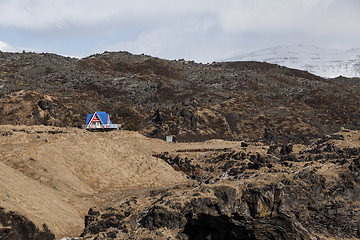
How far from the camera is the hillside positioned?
8306cm

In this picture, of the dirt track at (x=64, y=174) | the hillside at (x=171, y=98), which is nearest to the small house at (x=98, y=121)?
the hillside at (x=171, y=98)

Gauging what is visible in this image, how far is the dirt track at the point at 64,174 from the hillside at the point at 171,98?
34161mm

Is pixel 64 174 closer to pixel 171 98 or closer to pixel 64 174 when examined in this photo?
pixel 64 174

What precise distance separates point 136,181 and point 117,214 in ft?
54.7

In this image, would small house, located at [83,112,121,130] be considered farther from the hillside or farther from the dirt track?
the dirt track

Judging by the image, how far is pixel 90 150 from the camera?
116ft

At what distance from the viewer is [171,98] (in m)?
Result: 118

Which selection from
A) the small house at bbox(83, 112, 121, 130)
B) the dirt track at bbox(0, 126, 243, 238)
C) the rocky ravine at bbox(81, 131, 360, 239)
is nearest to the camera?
the rocky ravine at bbox(81, 131, 360, 239)

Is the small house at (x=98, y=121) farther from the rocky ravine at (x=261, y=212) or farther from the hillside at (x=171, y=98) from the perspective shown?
the rocky ravine at (x=261, y=212)

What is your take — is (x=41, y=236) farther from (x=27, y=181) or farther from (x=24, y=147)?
(x=24, y=147)

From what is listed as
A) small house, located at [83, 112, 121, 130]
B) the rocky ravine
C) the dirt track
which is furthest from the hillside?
the rocky ravine

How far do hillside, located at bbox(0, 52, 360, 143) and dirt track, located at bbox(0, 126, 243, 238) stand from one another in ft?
112

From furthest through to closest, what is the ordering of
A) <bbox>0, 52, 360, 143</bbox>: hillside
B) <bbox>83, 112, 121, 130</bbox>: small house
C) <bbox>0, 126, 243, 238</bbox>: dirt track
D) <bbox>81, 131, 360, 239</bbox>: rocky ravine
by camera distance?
<bbox>0, 52, 360, 143</bbox>: hillside
<bbox>83, 112, 121, 130</bbox>: small house
<bbox>0, 126, 243, 238</bbox>: dirt track
<bbox>81, 131, 360, 239</bbox>: rocky ravine

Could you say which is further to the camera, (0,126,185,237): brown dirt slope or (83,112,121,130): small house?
(83,112,121,130): small house
